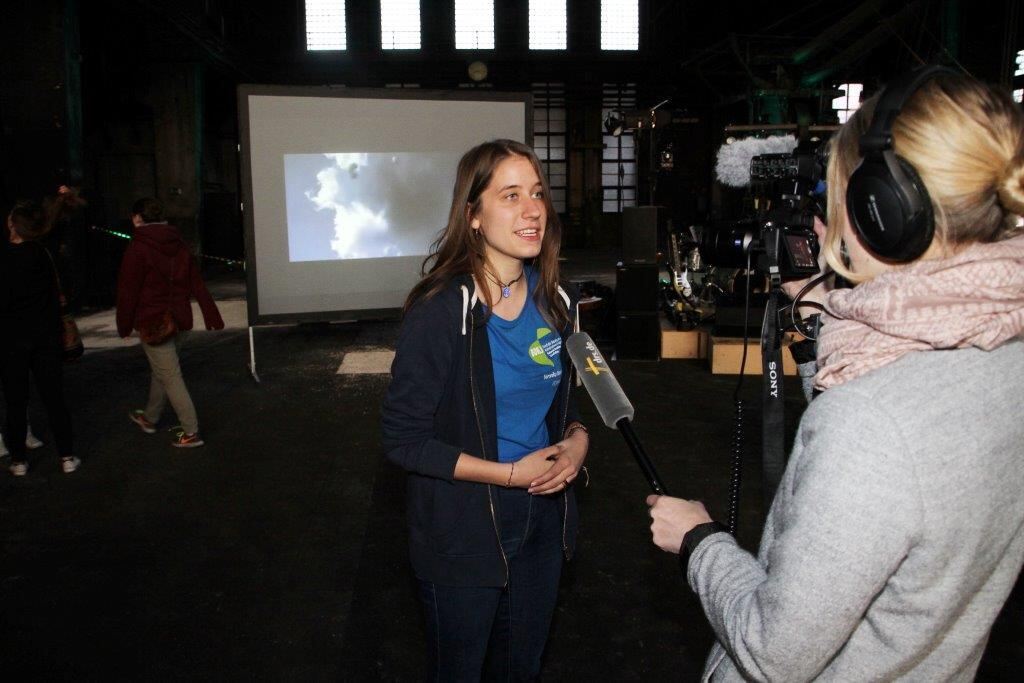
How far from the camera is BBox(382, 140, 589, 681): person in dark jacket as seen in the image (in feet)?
5.58

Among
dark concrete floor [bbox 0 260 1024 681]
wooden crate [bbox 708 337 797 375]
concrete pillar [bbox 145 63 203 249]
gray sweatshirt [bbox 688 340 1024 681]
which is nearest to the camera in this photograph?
gray sweatshirt [bbox 688 340 1024 681]

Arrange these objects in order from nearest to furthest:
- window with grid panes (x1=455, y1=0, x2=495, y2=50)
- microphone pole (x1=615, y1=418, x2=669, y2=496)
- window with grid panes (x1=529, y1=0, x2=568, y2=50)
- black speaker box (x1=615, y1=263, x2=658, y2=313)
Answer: microphone pole (x1=615, y1=418, x2=669, y2=496), black speaker box (x1=615, y1=263, x2=658, y2=313), window with grid panes (x1=455, y1=0, x2=495, y2=50), window with grid panes (x1=529, y1=0, x2=568, y2=50)

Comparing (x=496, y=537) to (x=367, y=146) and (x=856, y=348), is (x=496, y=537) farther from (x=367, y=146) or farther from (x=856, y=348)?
(x=367, y=146)

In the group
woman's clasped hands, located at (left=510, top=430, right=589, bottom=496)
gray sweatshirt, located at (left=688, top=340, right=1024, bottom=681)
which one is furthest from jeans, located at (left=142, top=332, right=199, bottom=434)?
gray sweatshirt, located at (left=688, top=340, right=1024, bottom=681)

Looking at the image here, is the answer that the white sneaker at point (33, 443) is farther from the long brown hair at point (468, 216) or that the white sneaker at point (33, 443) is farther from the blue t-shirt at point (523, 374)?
the blue t-shirt at point (523, 374)

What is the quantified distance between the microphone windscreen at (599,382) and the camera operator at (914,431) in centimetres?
52

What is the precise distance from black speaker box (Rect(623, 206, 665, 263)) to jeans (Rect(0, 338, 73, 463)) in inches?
191

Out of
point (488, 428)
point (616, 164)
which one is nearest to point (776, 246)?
point (488, 428)

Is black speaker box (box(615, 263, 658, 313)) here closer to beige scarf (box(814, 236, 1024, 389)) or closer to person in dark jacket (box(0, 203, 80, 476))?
person in dark jacket (box(0, 203, 80, 476))

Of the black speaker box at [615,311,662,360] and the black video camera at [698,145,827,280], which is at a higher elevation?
the black video camera at [698,145,827,280]

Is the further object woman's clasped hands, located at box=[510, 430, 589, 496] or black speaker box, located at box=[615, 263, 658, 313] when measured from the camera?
black speaker box, located at box=[615, 263, 658, 313]

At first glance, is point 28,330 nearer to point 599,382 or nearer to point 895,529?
point 599,382

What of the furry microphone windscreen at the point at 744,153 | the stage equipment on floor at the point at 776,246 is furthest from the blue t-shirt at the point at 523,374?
the furry microphone windscreen at the point at 744,153

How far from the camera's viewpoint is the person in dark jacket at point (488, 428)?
170 cm
